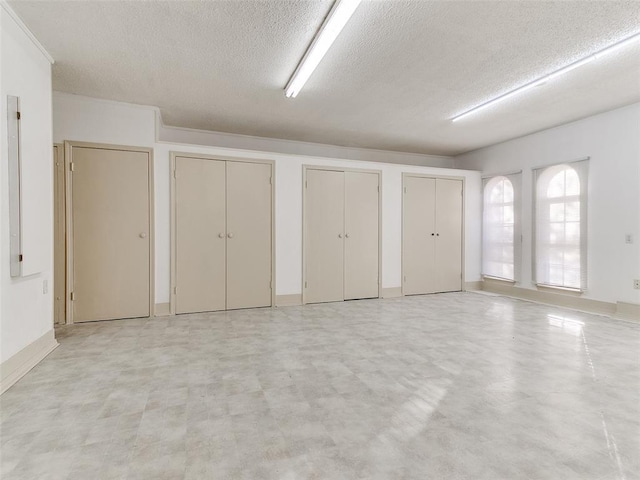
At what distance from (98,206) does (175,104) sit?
1655 mm

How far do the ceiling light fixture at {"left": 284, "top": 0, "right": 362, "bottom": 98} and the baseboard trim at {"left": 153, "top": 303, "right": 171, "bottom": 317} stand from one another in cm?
322

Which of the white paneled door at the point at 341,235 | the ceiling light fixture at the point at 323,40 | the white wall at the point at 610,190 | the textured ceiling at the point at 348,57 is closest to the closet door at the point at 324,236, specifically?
the white paneled door at the point at 341,235

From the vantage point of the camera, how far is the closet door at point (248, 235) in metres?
4.81

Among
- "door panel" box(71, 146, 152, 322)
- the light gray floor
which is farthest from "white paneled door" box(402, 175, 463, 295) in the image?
"door panel" box(71, 146, 152, 322)

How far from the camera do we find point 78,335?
3.58 m

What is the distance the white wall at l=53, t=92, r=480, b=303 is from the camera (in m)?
4.08

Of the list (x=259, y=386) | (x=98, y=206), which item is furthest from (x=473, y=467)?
(x=98, y=206)

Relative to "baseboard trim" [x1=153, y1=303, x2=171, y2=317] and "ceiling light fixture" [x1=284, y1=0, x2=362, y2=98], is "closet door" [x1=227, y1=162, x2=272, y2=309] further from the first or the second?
"ceiling light fixture" [x1=284, y1=0, x2=362, y2=98]

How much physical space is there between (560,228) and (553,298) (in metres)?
1.12

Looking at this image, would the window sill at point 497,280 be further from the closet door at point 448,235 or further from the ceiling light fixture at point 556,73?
the ceiling light fixture at point 556,73

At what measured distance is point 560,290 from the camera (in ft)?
16.9

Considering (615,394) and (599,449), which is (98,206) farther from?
(615,394)

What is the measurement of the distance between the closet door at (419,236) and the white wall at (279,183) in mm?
161

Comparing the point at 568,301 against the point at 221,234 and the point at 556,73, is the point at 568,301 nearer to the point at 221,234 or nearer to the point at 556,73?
the point at 556,73
